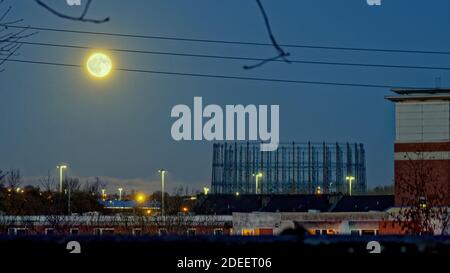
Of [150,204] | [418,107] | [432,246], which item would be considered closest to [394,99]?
[418,107]

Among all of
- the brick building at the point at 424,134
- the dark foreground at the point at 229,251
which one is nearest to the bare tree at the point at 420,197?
the brick building at the point at 424,134

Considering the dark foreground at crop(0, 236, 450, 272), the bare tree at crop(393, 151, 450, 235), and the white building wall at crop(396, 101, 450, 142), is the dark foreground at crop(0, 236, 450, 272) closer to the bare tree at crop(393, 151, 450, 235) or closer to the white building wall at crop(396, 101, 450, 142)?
the bare tree at crop(393, 151, 450, 235)

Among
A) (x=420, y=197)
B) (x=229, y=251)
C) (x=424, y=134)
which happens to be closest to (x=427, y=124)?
(x=424, y=134)

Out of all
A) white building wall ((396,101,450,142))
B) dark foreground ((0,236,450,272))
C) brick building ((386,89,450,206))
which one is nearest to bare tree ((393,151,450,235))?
brick building ((386,89,450,206))

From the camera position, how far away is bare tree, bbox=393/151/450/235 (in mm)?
45875

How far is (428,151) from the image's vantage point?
6294 centimetres

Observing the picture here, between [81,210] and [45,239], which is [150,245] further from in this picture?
[81,210]

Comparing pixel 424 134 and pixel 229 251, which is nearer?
pixel 229 251

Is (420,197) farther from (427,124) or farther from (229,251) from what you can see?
(229,251)

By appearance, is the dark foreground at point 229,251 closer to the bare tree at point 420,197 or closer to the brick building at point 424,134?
the bare tree at point 420,197

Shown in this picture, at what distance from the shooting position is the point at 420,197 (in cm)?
5241

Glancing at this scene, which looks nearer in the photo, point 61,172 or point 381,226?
point 381,226
